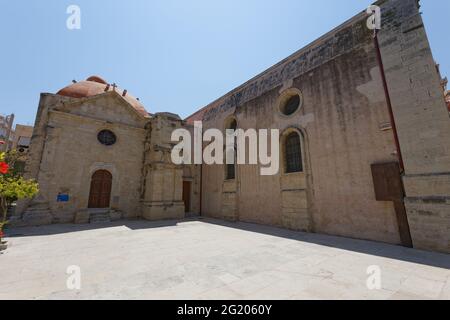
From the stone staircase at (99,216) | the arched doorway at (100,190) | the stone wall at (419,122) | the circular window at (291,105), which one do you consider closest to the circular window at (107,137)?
the arched doorway at (100,190)

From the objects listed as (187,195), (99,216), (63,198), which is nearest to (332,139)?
(187,195)

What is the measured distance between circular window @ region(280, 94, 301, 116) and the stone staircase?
12.0 meters

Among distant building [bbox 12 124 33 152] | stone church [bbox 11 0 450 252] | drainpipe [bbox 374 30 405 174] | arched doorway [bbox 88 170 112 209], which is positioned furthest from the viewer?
A: distant building [bbox 12 124 33 152]

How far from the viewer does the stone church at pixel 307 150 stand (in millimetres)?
5918

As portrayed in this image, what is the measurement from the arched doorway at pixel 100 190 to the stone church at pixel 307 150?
0.21 feet

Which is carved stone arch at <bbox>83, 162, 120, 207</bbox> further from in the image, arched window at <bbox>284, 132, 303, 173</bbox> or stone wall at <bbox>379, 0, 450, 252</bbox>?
stone wall at <bbox>379, 0, 450, 252</bbox>

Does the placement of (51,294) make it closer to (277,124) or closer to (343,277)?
(343,277)

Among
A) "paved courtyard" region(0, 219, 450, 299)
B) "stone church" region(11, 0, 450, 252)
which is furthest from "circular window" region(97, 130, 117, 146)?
"paved courtyard" region(0, 219, 450, 299)

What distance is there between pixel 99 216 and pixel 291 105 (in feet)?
41.7

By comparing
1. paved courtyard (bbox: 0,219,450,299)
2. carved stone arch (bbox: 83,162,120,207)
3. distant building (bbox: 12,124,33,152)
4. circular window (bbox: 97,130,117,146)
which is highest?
distant building (bbox: 12,124,33,152)

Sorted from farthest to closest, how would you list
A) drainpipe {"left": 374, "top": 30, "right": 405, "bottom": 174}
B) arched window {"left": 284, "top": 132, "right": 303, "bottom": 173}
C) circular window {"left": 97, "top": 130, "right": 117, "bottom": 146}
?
1. circular window {"left": 97, "top": 130, "right": 117, "bottom": 146}
2. arched window {"left": 284, "top": 132, "right": 303, "bottom": 173}
3. drainpipe {"left": 374, "top": 30, "right": 405, "bottom": 174}

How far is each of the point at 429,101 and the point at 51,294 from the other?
10.0 metres

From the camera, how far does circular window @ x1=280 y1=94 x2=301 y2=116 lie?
10.1m

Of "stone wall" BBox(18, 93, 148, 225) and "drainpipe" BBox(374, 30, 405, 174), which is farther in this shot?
"stone wall" BBox(18, 93, 148, 225)
